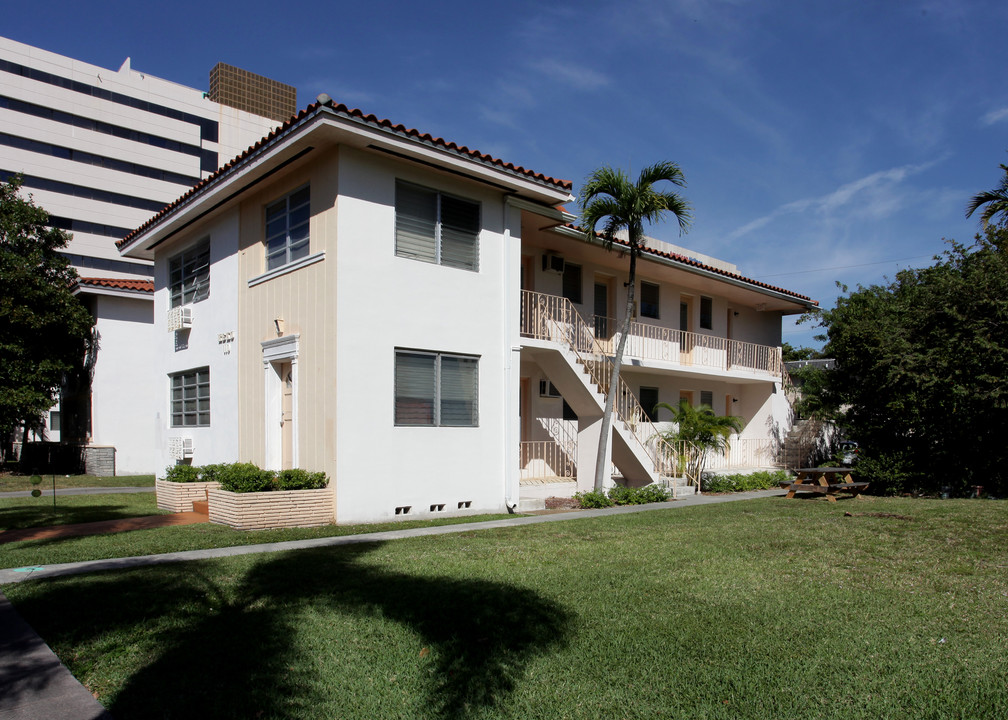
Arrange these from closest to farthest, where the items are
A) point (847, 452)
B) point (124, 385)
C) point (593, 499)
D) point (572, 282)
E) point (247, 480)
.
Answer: point (247, 480)
point (593, 499)
point (572, 282)
point (124, 385)
point (847, 452)

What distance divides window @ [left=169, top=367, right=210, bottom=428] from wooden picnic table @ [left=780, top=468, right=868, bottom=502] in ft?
43.5

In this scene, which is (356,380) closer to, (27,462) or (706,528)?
(706,528)

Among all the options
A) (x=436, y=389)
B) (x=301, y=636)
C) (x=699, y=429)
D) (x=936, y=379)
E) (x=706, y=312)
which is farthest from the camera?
(x=706, y=312)

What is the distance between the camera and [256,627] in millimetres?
5660

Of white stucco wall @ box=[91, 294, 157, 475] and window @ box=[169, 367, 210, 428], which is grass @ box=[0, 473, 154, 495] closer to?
white stucco wall @ box=[91, 294, 157, 475]

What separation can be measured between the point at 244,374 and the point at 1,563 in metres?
6.78

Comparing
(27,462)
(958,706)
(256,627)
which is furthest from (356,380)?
(27,462)

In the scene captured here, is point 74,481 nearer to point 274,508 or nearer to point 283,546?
point 274,508

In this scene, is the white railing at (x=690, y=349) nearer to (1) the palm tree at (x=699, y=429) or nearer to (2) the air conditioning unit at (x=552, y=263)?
(2) the air conditioning unit at (x=552, y=263)

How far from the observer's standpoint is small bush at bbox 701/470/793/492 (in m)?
18.6

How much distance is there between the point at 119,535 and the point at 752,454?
1879cm

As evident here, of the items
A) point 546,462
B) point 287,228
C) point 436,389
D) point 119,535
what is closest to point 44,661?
point 119,535

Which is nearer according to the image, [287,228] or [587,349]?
[287,228]

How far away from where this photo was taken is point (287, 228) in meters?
13.4
